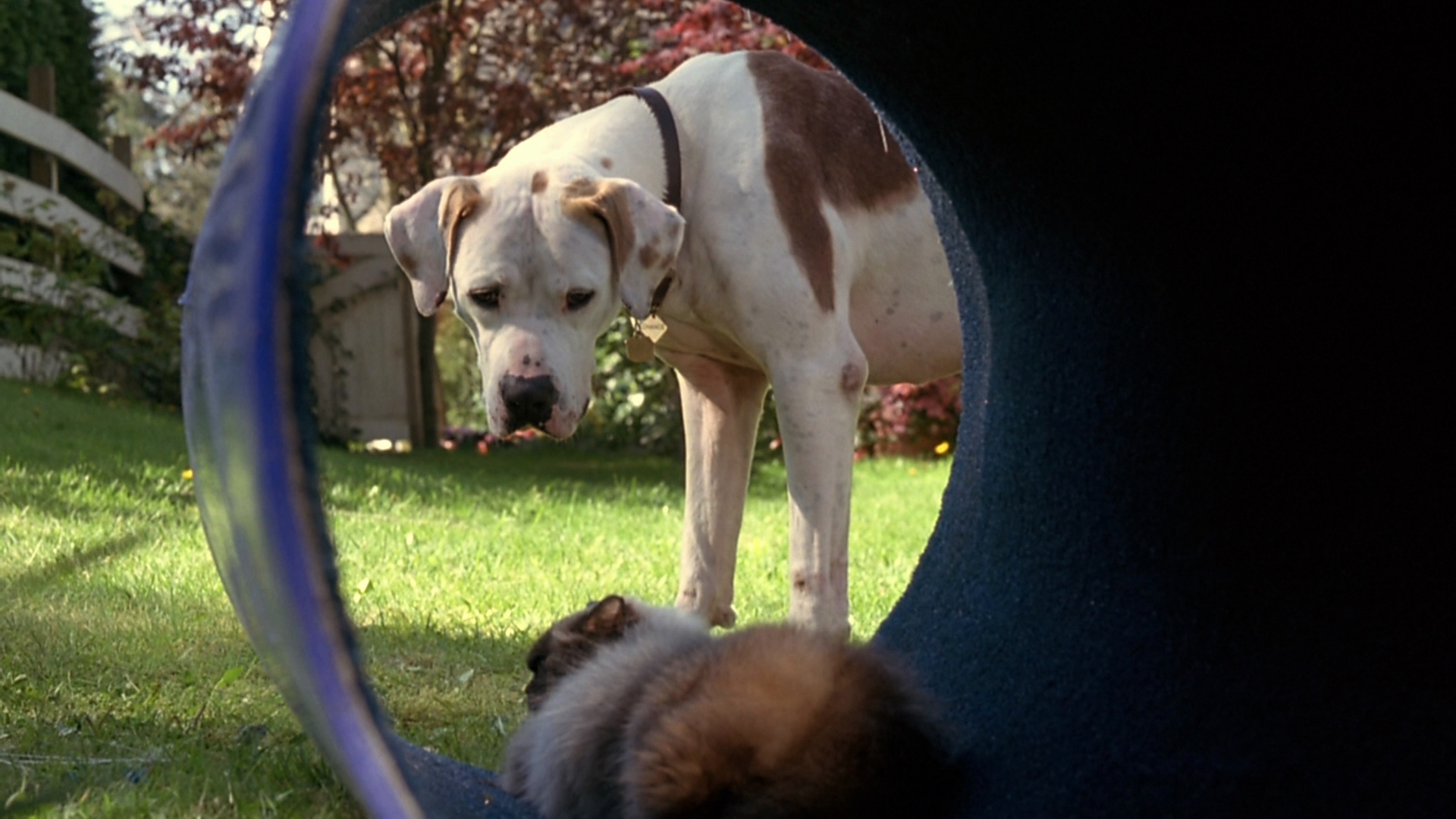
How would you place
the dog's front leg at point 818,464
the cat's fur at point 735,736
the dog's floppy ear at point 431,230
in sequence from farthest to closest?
the dog's front leg at point 818,464 < the dog's floppy ear at point 431,230 < the cat's fur at point 735,736

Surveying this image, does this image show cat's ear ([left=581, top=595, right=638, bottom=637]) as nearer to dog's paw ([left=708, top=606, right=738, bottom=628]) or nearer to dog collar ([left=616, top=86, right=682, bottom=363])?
dog collar ([left=616, top=86, right=682, bottom=363])

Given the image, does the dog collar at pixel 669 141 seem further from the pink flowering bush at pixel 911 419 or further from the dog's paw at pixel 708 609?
the pink flowering bush at pixel 911 419

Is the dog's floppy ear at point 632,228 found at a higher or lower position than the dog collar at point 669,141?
lower

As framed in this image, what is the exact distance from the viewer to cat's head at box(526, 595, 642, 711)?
2561 millimetres

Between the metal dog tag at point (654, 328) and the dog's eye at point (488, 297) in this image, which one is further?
the metal dog tag at point (654, 328)

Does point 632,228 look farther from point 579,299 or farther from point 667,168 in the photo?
point 667,168

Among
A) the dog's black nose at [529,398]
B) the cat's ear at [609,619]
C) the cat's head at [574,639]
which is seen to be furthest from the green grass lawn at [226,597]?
the dog's black nose at [529,398]

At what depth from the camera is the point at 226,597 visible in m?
3.86

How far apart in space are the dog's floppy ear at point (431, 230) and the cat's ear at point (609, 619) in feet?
2.92

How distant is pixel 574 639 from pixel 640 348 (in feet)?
4.54

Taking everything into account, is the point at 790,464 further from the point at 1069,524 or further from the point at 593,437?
the point at 593,437

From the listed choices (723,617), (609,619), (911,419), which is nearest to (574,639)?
(609,619)

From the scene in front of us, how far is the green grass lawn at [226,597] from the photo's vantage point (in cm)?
224

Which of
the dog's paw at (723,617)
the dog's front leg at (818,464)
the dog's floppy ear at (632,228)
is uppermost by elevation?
the dog's floppy ear at (632,228)
